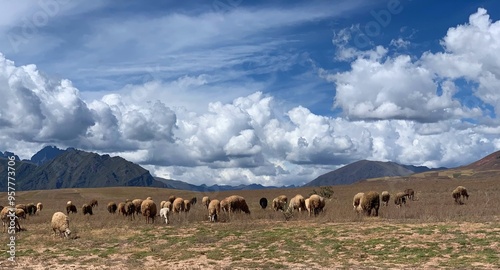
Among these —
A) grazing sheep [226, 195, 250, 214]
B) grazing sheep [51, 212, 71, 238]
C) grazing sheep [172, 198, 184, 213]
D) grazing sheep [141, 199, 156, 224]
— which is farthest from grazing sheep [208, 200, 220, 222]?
grazing sheep [51, 212, 71, 238]

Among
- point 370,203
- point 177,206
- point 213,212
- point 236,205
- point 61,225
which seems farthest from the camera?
point 177,206

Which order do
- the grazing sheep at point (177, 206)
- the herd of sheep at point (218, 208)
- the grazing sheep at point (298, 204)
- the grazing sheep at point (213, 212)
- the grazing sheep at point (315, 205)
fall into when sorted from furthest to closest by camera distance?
1. the grazing sheep at point (177, 206)
2. the grazing sheep at point (298, 204)
3. the grazing sheep at point (315, 205)
4. the grazing sheep at point (213, 212)
5. the herd of sheep at point (218, 208)

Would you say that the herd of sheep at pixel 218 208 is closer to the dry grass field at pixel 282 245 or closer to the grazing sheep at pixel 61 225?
the grazing sheep at pixel 61 225

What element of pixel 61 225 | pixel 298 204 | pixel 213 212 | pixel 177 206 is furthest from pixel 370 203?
pixel 61 225

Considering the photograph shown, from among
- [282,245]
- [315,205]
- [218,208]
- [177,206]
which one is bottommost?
[282,245]

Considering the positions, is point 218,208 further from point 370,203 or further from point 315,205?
point 370,203

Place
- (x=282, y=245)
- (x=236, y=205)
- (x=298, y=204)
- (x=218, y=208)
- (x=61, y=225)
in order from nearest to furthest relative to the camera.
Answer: (x=282, y=245) < (x=61, y=225) < (x=218, y=208) < (x=298, y=204) < (x=236, y=205)

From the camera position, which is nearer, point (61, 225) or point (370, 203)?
point (61, 225)

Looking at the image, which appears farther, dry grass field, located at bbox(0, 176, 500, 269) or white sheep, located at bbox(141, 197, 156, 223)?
white sheep, located at bbox(141, 197, 156, 223)

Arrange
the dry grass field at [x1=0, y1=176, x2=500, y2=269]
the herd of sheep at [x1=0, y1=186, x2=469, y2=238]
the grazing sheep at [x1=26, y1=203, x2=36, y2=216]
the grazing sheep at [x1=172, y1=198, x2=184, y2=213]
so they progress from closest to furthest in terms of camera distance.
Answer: the dry grass field at [x1=0, y1=176, x2=500, y2=269]
the herd of sheep at [x1=0, y1=186, x2=469, y2=238]
the grazing sheep at [x1=172, y1=198, x2=184, y2=213]
the grazing sheep at [x1=26, y1=203, x2=36, y2=216]

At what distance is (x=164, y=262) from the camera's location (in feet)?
70.1

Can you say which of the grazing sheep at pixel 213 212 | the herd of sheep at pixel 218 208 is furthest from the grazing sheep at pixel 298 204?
the grazing sheep at pixel 213 212

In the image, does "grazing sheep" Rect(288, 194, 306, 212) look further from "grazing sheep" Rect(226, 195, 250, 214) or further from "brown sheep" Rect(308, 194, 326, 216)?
"grazing sheep" Rect(226, 195, 250, 214)

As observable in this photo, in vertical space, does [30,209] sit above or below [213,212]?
above
